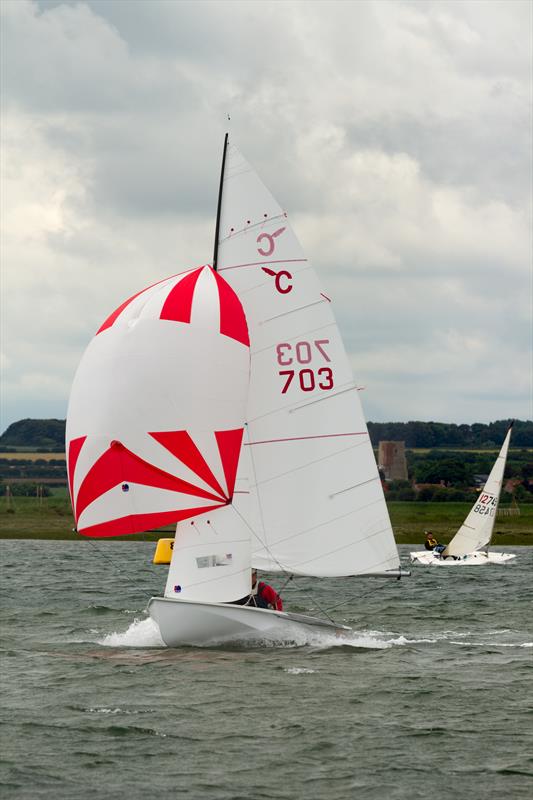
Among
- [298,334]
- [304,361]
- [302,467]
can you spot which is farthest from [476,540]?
[298,334]

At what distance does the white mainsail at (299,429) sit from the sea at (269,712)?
228cm

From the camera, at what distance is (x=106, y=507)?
88.5 ft

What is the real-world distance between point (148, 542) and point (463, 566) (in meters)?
46.5

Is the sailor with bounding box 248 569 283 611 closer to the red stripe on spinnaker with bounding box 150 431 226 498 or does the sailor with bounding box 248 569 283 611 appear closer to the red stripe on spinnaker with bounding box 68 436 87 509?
the red stripe on spinnaker with bounding box 150 431 226 498

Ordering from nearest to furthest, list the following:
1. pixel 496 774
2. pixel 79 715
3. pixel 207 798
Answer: pixel 207 798 → pixel 496 774 → pixel 79 715

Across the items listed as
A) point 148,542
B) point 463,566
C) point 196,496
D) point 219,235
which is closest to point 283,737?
point 196,496

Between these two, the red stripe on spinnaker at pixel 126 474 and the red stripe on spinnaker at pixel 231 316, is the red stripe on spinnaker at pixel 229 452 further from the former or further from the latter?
the red stripe on spinnaker at pixel 231 316

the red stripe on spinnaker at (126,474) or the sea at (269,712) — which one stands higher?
the red stripe on spinnaker at (126,474)

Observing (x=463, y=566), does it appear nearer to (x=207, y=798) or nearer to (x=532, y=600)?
(x=532, y=600)

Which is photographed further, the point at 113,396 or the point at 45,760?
the point at 113,396

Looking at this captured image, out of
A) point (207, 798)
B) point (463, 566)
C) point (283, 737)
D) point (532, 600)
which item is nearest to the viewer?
point (207, 798)

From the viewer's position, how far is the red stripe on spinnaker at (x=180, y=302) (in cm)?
2745

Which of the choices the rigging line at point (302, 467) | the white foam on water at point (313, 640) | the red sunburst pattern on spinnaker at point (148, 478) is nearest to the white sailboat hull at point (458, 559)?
the white foam on water at point (313, 640)

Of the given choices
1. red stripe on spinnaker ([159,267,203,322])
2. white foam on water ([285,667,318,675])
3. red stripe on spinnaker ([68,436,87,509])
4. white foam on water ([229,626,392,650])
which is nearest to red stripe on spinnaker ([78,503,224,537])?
Result: red stripe on spinnaker ([68,436,87,509])
